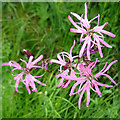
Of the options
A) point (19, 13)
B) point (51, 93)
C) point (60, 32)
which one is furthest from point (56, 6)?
point (51, 93)

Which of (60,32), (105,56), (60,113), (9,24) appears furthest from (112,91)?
(9,24)

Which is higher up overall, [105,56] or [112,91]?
[105,56]

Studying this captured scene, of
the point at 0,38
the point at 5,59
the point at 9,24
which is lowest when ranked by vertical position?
the point at 5,59

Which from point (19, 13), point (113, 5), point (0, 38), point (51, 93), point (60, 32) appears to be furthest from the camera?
point (19, 13)

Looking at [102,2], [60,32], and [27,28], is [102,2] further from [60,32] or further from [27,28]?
[27,28]

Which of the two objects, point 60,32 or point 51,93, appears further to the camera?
point 60,32

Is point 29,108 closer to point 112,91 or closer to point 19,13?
point 112,91

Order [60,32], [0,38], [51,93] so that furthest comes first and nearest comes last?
[0,38] → [60,32] → [51,93]
